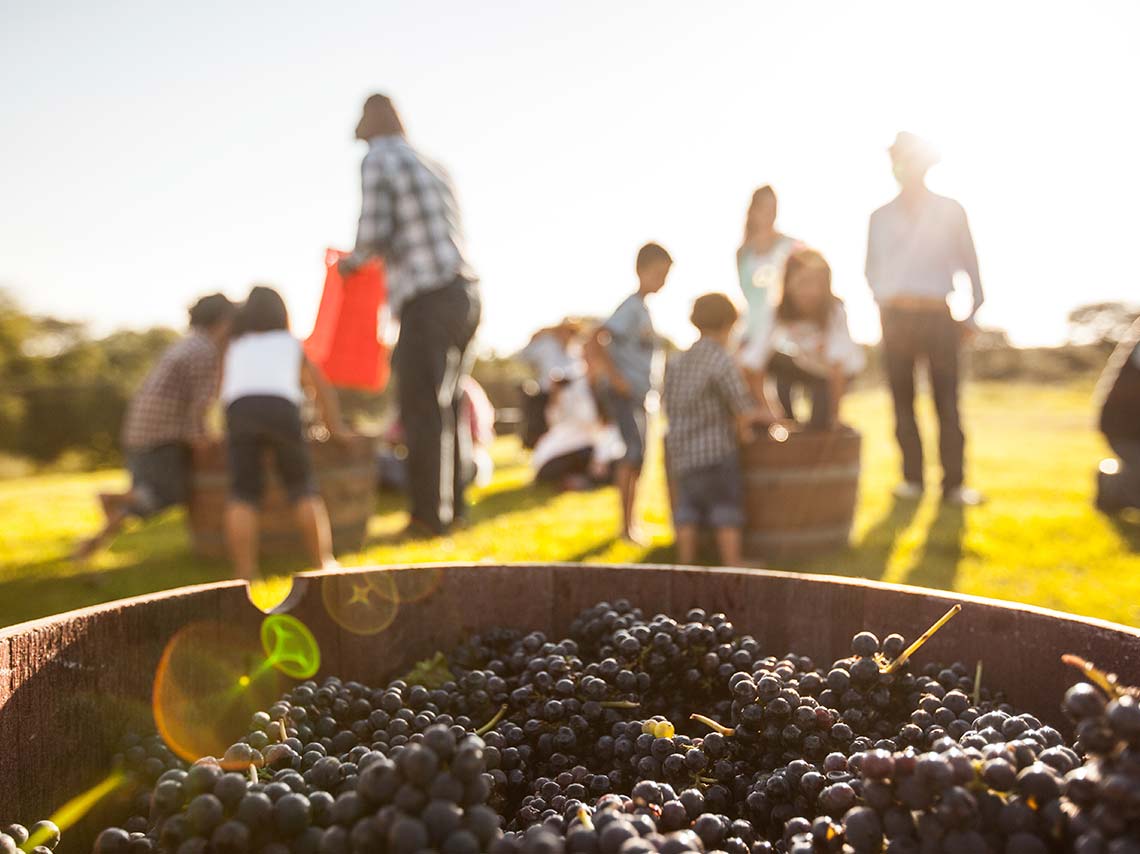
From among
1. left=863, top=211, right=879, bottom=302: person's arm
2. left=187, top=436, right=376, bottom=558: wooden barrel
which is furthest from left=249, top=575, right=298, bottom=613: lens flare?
left=863, top=211, right=879, bottom=302: person's arm

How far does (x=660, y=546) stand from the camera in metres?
4.92

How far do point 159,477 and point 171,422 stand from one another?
34 cm

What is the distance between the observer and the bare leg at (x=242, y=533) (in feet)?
13.5

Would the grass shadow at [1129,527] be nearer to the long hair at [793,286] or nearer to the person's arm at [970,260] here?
the person's arm at [970,260]

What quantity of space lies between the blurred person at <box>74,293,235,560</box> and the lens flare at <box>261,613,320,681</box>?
3776 millimetres

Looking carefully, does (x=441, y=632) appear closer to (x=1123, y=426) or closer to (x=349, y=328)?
(x=349, y=328)

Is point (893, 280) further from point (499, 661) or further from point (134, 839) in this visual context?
point (134, 839)

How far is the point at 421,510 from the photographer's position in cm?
495

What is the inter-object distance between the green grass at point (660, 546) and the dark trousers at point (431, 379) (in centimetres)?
→ 29

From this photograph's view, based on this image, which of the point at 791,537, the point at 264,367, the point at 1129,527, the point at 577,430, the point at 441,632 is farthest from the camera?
the point at 577,430

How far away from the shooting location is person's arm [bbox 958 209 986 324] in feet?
19.2

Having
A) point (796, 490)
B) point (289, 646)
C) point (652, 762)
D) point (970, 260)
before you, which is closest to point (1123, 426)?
point (970, 260)

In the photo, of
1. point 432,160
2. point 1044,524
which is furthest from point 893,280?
point 432,160

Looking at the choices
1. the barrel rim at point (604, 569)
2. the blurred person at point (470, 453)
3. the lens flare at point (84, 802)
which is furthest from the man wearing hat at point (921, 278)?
the lens flare at point (84, 802)
